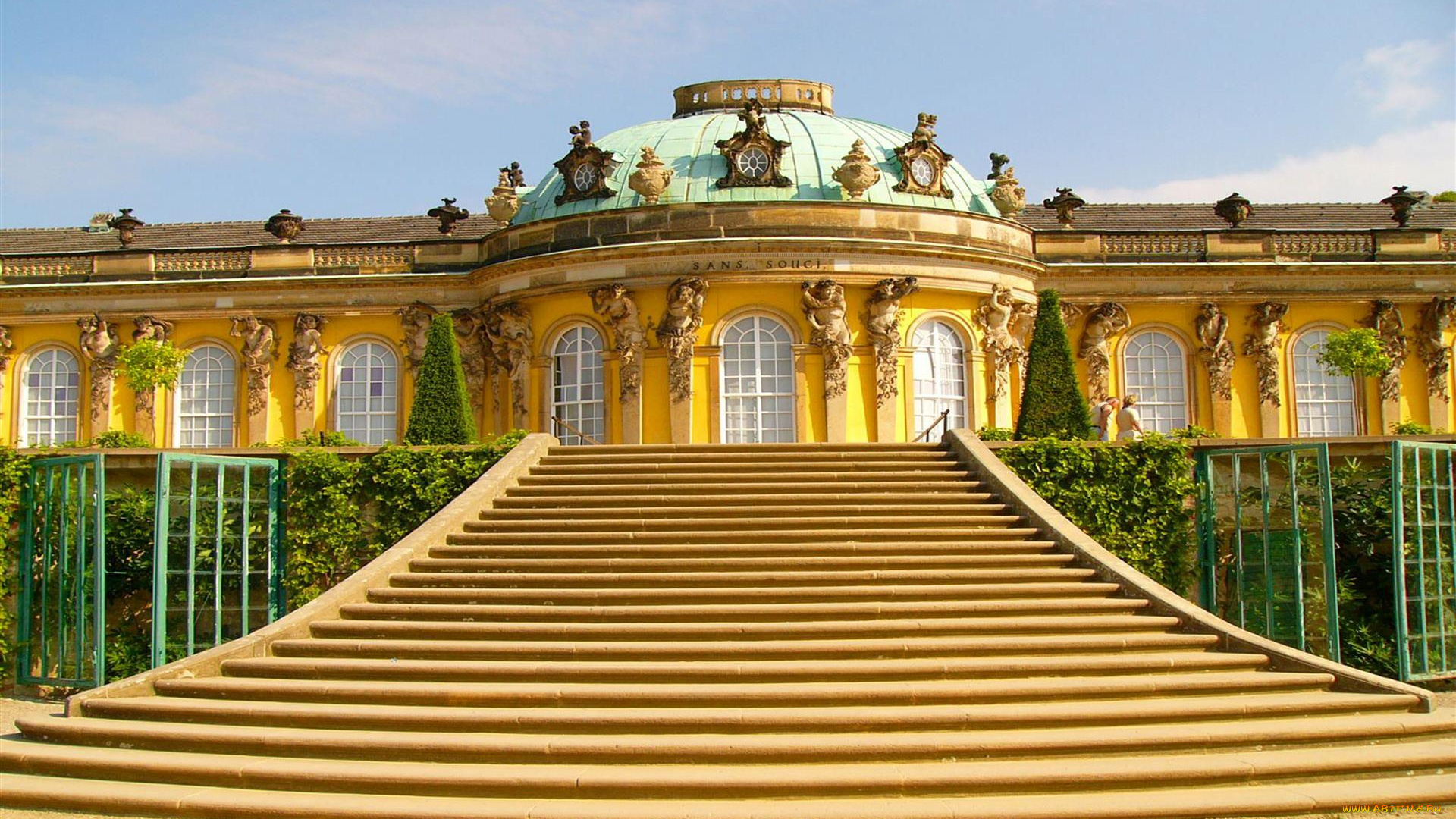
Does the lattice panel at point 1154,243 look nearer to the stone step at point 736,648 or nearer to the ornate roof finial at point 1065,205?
the ornate roof finial at point 1065,205

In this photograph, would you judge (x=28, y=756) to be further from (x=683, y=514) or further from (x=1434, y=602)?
(x=1434, y=602)

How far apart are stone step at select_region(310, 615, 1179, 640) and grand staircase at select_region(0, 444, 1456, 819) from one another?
0.03 meters

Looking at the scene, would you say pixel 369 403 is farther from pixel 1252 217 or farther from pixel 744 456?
pixel 1252 217

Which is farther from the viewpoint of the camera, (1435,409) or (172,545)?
(1435,409)

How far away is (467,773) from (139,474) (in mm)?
9680

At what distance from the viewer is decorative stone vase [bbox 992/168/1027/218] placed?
31.4 meters

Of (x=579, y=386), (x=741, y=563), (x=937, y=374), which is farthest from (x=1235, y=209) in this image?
(x=741, y=563)

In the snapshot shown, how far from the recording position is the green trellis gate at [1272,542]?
16.5m

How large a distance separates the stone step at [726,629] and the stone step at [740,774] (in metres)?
2.66

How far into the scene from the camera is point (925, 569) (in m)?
15.8

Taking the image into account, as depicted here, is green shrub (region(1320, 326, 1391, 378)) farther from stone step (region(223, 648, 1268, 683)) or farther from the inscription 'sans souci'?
stone step (region(223, 648, 1268, 683))

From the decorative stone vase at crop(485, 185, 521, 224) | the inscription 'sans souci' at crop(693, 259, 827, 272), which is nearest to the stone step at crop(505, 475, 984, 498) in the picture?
the inscription 'sans souci' at crop(693, 259, 827, 272)

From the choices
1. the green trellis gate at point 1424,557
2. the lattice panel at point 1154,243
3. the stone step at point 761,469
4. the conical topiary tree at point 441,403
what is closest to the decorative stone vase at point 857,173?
the lattice panel at point 1154,243

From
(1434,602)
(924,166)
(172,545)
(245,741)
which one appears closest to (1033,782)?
(245,741)
